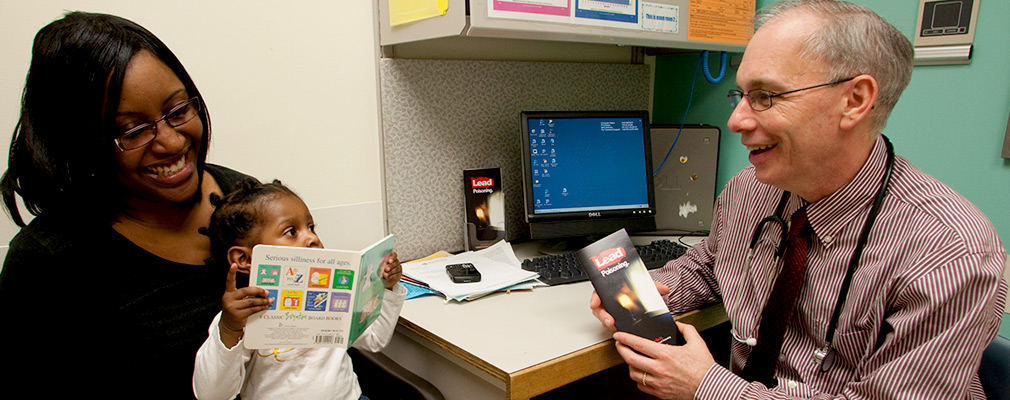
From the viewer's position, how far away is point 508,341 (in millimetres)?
1021

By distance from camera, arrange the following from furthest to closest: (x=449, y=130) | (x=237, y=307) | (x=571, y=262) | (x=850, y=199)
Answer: (x=449, y=130), (x=571, y=262), (x=850, y=199), (x=237, y=307)

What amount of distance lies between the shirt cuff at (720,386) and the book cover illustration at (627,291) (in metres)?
0.10

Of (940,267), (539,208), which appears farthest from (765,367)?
(539,208)

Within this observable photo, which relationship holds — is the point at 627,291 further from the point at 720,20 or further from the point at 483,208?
the point at 720,20

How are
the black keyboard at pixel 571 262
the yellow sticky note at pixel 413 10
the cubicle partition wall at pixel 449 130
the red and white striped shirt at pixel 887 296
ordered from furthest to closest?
the cubicle partition wall at pixel 449 130 < the black keyboard at pixel 571 262 < the yellow sticky note at pixel 413 10 < the red and white striped shirt at pixel 887 296

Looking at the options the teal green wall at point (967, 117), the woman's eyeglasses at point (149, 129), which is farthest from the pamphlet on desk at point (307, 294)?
the teal green wall at point (967, 117)

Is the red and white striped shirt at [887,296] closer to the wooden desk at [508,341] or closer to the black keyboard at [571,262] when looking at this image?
the wooden desk at [508,341]

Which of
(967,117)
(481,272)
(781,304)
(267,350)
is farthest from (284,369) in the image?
(967,117)

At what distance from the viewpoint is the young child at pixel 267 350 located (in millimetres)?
900

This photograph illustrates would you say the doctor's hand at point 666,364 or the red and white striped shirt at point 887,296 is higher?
the red and white striped shirt at point 887,296

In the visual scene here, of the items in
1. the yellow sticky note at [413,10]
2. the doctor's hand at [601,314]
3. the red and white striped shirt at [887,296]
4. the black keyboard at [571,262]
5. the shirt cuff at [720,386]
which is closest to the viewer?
the red and white striped shirt at [887,296]

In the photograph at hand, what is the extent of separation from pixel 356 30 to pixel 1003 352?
1.41 meters

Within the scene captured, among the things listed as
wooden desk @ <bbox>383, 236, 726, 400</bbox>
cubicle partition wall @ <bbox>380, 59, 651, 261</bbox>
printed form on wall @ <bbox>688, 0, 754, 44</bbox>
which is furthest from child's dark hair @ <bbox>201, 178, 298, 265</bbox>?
printed form on wall @ <bbox>688, 0, 754, 44</bbox>

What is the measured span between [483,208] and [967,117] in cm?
117
